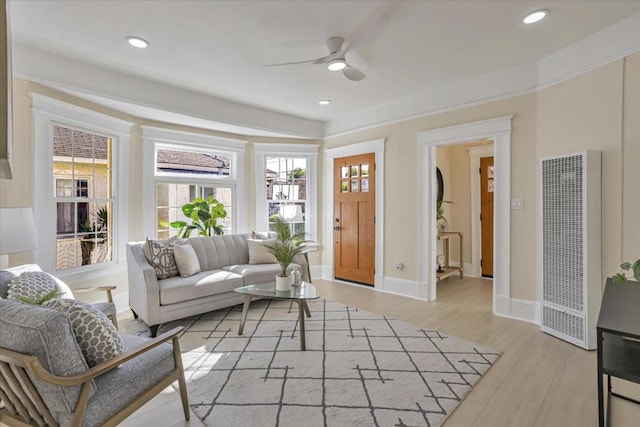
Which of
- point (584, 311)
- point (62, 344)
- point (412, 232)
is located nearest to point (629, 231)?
point (584, 311)

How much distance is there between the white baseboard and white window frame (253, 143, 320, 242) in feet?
9.98

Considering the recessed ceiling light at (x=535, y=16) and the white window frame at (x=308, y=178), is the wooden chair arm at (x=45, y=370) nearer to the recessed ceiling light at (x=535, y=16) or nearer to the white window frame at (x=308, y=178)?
the recessed ceiling light at (x=535, y=16)

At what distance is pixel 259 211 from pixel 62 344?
4.24 meters

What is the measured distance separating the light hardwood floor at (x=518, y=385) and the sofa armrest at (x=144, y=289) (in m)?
1.06

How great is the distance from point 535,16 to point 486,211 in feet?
12.1

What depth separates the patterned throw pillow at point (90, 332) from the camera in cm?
150

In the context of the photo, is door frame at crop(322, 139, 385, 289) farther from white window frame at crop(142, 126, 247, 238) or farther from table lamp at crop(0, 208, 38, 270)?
table lamp at crop(0, 208, 38, 270)

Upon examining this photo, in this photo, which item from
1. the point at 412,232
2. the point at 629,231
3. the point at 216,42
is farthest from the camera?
the point at 412,232

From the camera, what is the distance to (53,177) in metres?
3.43

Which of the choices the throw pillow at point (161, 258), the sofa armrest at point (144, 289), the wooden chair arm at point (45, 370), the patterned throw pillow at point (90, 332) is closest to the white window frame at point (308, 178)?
the throw pillow at point (161, 258)

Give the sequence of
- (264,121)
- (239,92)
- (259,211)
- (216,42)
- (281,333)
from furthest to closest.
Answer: (259,211) → (264,121) → (239,92) → (281,333) → (216,42)

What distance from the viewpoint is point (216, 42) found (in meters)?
2.92

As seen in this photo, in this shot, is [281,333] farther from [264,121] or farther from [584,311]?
[264,121]

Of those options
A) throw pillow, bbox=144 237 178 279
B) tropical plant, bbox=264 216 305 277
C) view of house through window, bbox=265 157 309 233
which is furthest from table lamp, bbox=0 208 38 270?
view of house through window, bbox=265 157 309 233
